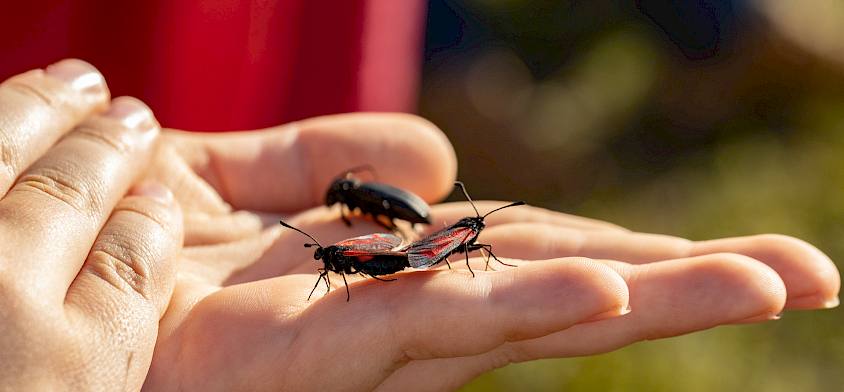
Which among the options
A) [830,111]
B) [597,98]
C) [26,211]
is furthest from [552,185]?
[26,211]

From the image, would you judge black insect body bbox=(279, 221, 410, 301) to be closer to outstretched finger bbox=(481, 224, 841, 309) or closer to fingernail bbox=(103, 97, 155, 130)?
outstretched finger bbox=(481, 224, 841, 309)

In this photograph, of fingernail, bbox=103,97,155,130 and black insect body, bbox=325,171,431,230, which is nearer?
fingernail, bbox=103,97,155,130

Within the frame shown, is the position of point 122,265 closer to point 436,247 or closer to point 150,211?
point 150,211

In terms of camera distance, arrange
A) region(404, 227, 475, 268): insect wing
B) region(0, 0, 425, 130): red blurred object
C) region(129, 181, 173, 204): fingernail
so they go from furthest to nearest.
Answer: region(0, 0, 425, 130): red blurred object < region(129, 181, 173, 204): fingernail < region(404, 227, 475, 268): insect wing

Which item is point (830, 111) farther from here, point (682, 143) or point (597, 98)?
point (597, 98)

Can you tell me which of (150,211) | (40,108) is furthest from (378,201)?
(40,108)

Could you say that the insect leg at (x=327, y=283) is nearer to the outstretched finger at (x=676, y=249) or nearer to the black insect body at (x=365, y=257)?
the black insect body at (x=365, y=257)

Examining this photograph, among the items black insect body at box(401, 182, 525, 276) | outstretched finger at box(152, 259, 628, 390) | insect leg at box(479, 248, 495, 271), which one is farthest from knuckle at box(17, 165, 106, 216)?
insect leg at box(479, 248, 495, 271)

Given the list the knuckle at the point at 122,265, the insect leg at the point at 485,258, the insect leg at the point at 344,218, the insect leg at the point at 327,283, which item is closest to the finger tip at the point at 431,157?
the insect leg at the point at 344,218
